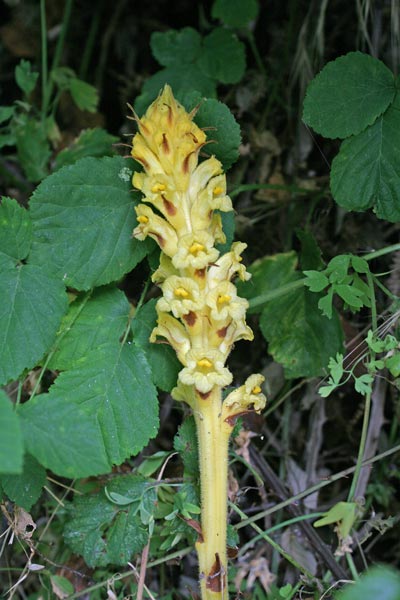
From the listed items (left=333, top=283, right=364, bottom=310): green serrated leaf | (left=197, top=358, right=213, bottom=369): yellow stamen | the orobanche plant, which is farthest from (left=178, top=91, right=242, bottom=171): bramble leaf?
(left=197, top=358, right=213, bottom=369): yellow stamen

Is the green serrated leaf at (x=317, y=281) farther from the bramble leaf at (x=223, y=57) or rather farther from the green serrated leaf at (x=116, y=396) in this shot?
the bramble leaf at (x=223, y=57)

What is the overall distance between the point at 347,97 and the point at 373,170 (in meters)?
0.20

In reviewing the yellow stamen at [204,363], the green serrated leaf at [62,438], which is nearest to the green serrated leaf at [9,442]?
the green serrated leaf at [62,438]

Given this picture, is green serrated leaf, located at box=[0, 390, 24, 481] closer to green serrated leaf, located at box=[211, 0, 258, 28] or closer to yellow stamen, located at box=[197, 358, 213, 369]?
yellow stamen, located at box=[197, 358, 213, 369]

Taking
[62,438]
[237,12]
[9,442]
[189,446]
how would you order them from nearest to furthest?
[9,442] → [62,438] → [189,446] → [237,12]

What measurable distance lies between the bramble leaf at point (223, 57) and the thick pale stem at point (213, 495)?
123 cm

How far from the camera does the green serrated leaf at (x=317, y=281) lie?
1.77 m

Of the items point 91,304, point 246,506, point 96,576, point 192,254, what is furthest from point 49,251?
point 246,506

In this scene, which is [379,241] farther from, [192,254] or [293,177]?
[192,254]

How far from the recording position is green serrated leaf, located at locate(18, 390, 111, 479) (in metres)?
1.39

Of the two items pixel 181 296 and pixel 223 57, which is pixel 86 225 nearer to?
pixel 181 296

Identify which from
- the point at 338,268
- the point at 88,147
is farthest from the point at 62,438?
the point at 88,147

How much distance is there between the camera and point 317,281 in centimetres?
178

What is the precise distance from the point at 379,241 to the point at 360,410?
564mm
